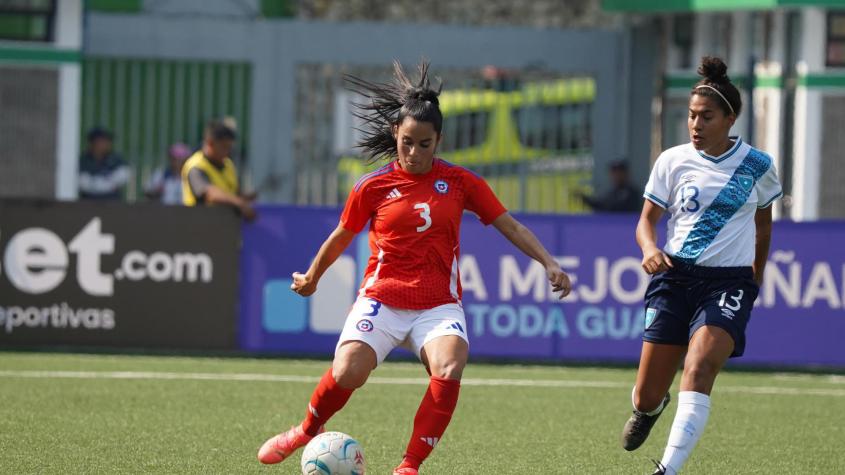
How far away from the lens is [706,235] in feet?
25.2

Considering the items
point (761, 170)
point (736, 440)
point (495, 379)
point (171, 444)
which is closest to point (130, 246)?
point (495, 379)

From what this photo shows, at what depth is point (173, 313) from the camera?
14.2 meters

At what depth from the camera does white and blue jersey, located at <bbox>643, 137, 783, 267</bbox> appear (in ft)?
25.2

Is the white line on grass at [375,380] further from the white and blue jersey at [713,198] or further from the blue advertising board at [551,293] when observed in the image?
the white and blue jersey at [713,198]

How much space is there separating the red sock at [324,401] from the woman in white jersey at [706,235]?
1.53m

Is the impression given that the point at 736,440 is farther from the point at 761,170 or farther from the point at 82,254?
the point at 82,254

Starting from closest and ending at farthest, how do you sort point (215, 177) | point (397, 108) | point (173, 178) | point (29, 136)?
point (397, 108)
point (215, 177)
point (29, 136)
point (173, 178)

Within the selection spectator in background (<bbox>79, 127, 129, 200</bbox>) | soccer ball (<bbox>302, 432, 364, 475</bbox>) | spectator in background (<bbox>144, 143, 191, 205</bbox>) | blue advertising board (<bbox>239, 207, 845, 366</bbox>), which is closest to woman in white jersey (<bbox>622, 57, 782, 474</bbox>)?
soccer ball (<bbox>302, 432, 364, 475</bbox>)

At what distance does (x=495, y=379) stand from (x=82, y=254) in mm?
3902

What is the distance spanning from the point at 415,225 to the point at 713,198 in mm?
1438

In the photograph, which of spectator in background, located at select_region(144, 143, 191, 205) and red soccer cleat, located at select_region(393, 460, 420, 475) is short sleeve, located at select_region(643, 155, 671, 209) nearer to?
red soccer cleat, located at select_region(393, 460, 420, 475)

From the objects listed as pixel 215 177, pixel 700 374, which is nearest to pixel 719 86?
A: pixel 700 374

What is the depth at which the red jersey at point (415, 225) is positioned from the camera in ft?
25.0

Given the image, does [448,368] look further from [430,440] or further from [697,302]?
[697,302]
